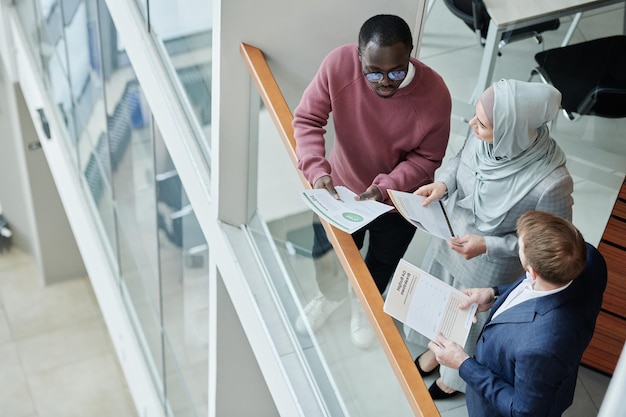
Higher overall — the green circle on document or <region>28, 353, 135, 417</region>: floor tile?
the green circle on document

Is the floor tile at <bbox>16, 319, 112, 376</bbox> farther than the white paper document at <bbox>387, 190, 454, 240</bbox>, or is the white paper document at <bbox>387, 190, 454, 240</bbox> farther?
the floor tile at <bbox>16, 319, 112, 376</bbox>

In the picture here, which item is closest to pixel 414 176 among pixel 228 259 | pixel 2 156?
pixel 228 259

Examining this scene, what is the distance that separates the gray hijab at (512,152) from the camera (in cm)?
270

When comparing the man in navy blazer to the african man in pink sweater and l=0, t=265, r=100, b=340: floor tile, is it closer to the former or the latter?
the african man in pink sweater

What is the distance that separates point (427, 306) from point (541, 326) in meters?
0.52

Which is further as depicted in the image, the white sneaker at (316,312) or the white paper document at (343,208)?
the white sneaker at (316,312)

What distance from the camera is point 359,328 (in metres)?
3.38

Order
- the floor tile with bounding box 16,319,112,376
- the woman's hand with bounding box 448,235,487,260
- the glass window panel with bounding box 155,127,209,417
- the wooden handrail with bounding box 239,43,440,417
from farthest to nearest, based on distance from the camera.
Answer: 1. the floor tile with bounding box 16,319,112,376
2. the glass window panel with bounding box 155,127,209,417
3. the woman's hand with bounding box 448,235,487,260
4. the wooden handrail with bounding box 239,43,440,417

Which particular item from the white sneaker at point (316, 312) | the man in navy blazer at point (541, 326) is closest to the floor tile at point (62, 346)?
the white sneaker at point (316, 312)

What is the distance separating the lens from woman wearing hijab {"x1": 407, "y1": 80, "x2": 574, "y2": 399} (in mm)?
2717

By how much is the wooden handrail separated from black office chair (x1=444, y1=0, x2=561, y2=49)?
1903mm

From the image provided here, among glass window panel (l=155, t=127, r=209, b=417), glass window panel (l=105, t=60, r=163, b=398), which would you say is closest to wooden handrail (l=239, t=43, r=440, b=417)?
glass window panel (l=155, t=127, r=209, b=417)

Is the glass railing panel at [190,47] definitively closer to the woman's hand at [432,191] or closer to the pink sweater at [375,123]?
the pink sweater at [375,123]

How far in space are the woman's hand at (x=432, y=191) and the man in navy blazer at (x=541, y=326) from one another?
21.3 inches
